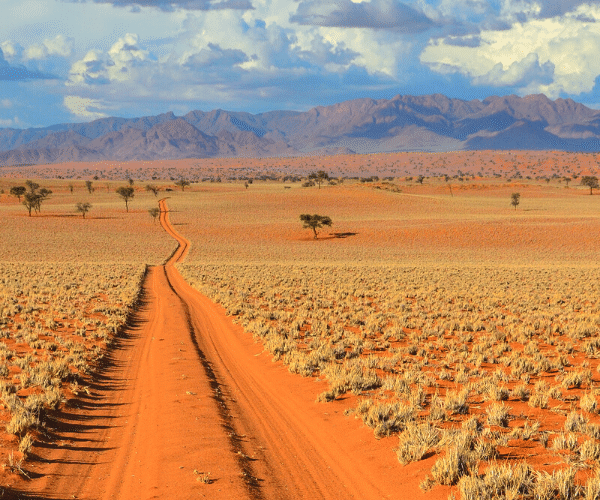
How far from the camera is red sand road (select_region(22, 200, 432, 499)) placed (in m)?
6.88

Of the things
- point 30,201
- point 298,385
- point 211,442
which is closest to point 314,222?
point 30,201

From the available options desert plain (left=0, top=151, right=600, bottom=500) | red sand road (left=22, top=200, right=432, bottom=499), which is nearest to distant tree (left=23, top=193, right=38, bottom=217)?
desert plain (left=0, top=151, right=600, bottom=500)

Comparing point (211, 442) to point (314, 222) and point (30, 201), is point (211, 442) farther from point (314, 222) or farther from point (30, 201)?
point (30, 201)

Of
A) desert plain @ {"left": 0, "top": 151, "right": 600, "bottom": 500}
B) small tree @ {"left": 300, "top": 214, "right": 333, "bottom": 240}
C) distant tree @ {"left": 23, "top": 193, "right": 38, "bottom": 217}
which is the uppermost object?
distant tree @ {"left": 23, "top": 193, "right": 38, "bottom": 217}

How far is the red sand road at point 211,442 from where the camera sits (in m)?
6.88

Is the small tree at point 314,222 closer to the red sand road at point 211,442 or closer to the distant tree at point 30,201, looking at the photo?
the distant tree at point 30,201

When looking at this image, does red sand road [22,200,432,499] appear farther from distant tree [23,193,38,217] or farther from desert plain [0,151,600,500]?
distant tree [23,193,38,217]

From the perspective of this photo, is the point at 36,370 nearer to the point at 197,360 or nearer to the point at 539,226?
the point at 197,360

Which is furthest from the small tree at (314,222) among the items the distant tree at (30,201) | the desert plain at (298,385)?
the distant tree at (30,201)

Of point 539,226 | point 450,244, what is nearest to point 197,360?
point 450,244

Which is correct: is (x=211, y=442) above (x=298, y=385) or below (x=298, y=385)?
above

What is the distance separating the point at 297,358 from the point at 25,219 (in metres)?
75.7

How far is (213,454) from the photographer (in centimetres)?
777

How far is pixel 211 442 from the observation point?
26.9 ft
